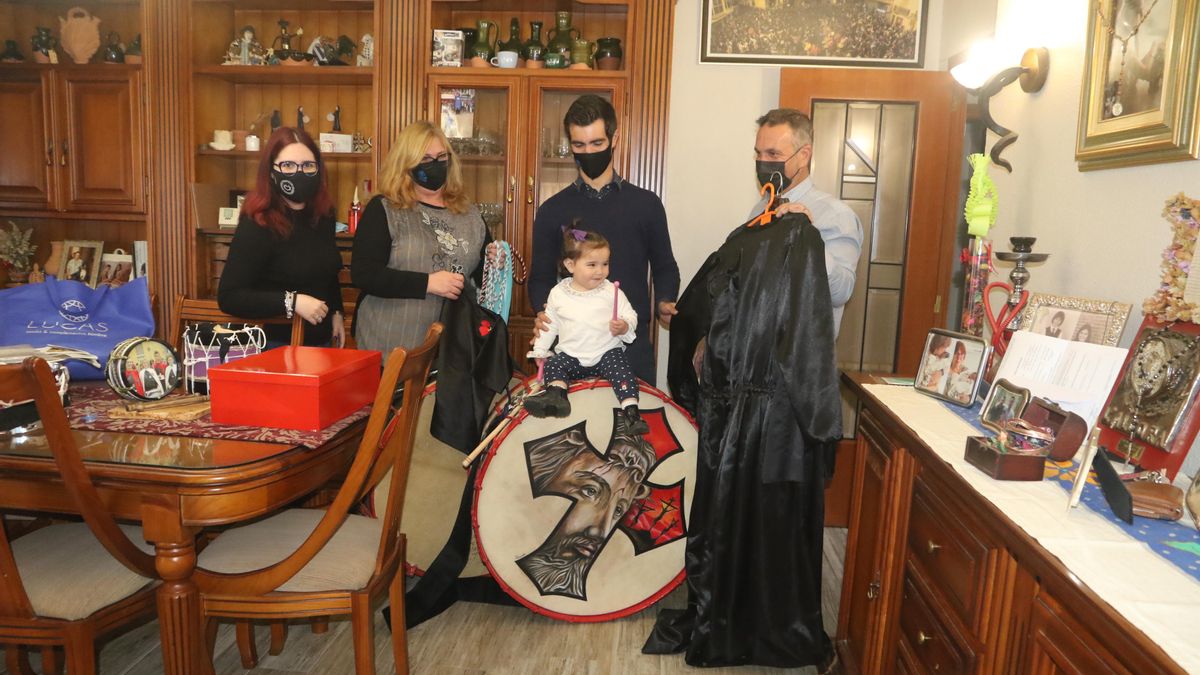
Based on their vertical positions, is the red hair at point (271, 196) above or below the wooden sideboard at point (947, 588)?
above

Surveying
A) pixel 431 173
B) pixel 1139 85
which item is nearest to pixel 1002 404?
pixel 1139 85

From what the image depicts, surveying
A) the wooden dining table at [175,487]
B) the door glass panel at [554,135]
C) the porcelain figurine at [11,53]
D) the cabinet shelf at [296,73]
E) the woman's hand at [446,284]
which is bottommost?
the wooden dining table at [175,487]

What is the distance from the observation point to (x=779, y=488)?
2084mm

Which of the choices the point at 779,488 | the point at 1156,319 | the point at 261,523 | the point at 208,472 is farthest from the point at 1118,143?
the point at 261,523

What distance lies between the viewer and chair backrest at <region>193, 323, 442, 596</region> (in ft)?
5.42

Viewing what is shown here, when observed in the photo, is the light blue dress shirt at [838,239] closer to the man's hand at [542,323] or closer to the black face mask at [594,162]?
the black face mask at [594,162]

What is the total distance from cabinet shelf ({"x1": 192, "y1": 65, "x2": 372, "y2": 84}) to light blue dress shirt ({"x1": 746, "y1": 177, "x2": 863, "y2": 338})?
8.01 ft

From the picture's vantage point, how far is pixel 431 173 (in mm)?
2512

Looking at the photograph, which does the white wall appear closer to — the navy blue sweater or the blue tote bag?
the navy blue sweater

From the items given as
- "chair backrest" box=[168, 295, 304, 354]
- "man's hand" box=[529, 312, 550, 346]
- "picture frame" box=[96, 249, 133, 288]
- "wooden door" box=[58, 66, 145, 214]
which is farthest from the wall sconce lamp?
"picture frame" box=[96, 249, 133, 288]

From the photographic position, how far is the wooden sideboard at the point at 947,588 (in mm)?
983

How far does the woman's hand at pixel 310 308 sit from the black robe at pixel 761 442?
3.65 ft

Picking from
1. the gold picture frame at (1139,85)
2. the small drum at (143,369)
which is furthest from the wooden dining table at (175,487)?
the gold picture frame at (1139,85)

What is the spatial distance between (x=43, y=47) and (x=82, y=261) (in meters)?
1.13
